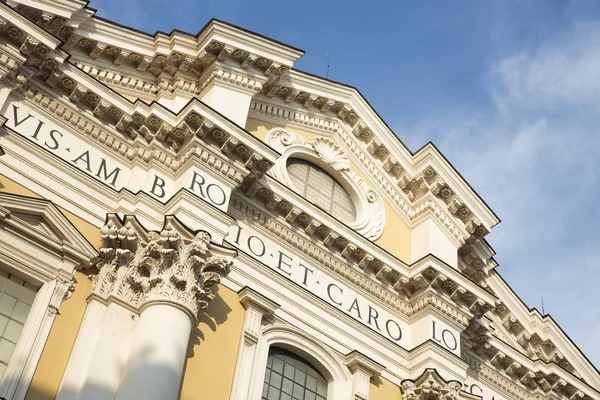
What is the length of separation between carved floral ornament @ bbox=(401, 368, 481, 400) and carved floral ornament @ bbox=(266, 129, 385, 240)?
4.11 meters

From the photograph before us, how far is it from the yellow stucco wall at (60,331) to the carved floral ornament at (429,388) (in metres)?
7.61

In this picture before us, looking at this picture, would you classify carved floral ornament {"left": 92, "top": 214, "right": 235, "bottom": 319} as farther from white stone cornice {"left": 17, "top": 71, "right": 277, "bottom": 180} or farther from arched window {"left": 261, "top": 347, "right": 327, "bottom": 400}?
white stone cornice {"left": 17, "top": 71, "right": 277, "bottom": 180}

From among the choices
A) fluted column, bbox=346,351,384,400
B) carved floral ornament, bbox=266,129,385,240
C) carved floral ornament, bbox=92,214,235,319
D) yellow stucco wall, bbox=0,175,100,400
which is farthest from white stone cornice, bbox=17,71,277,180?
fluted column, bbox=346,351,384,400

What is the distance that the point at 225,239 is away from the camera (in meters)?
19.7

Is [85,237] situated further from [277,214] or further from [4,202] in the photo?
[277,214]

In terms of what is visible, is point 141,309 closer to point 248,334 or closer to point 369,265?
point 248,334

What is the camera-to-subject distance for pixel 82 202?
18.4 meters

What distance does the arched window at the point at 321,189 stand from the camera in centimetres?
2340

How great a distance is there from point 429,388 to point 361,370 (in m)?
1.74

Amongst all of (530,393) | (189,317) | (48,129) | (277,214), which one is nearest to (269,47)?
(277,214)

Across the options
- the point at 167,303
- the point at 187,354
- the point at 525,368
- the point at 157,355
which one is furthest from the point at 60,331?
the point at 525,368

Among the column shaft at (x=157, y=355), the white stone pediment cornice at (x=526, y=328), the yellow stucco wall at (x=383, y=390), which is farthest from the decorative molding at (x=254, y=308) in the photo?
the white stone pediment cornice at (x=526, y=328)

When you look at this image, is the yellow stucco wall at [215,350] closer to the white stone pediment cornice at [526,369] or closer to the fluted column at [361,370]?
the fluted column at [361,370]

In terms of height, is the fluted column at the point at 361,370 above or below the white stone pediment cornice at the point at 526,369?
below
